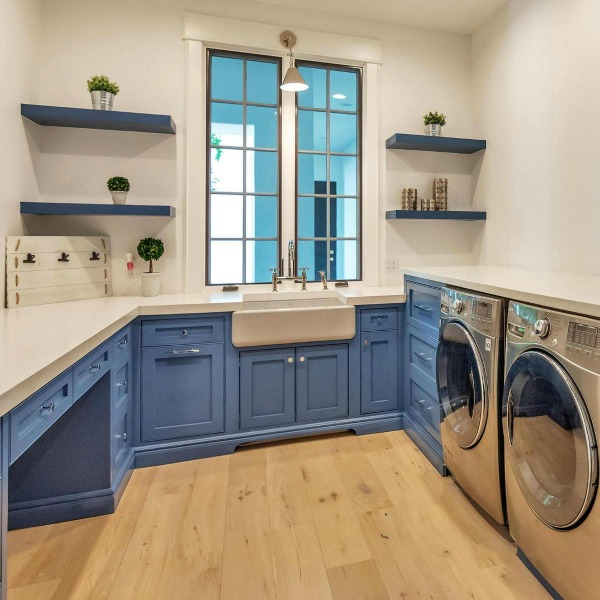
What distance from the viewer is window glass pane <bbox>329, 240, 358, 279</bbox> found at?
303 centimetres

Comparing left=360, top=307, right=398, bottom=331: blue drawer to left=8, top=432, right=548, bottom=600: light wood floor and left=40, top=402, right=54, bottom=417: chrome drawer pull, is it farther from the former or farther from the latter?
left=40, top=402, right=54, bottom=417: chrome drawer pull

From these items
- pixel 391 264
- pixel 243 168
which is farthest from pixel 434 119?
pixel 243 168

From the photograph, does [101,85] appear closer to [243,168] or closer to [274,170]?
[243,168]

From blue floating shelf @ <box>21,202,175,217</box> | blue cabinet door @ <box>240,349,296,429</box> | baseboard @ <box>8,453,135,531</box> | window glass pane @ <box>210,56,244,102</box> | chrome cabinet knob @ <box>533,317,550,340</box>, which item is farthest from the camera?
window glass pane @ <box>210,56,244,102</box>

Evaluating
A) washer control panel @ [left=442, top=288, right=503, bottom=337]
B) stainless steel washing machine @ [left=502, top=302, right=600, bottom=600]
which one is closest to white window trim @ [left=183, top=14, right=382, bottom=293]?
washer control panel @ [left=442, top=288, right=503, bottom=337]

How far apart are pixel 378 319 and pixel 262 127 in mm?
1590

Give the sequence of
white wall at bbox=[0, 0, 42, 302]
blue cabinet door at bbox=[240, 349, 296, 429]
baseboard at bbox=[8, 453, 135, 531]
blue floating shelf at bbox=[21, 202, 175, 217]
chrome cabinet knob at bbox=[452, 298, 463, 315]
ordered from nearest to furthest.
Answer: baseboard at bbox=[8, 453, 135, 531], chrome cabinet knob at bbox=[452, 298, 463, 315], white wall at bbox=[0, 0, 42, 302], blue floating shelf at bbox=[21, 202, 175, 217], blue cabinet door at bbox=[240, 349, 296, 429]

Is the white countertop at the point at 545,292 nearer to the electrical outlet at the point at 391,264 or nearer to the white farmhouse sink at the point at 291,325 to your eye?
the white farmhouse sink at the point at 291,325

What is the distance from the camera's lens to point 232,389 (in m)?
2.29

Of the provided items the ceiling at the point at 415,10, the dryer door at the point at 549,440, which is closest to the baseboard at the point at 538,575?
the dryer door at the point at 549,440

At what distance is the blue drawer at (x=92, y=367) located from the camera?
1.41 m

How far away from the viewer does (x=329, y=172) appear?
298 cm

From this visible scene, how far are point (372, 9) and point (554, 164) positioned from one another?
63.8 inches

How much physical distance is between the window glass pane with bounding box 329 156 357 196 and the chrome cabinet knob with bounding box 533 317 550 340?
194cm
